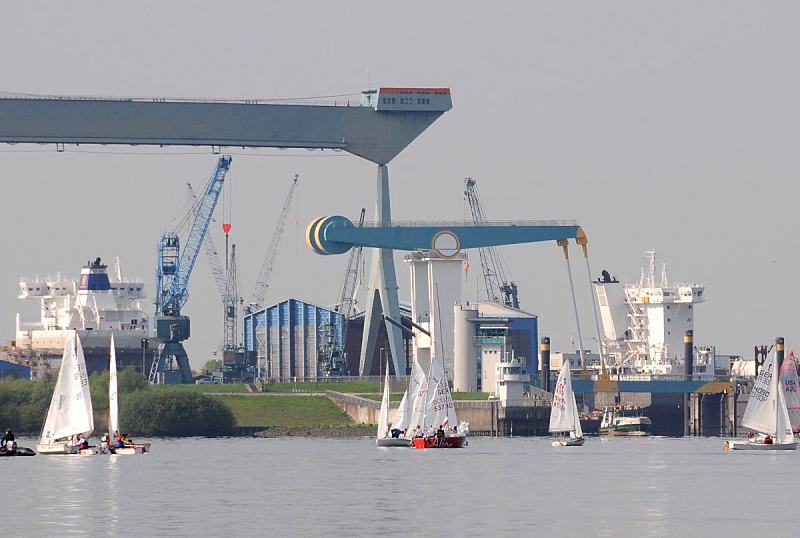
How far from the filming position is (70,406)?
107 m

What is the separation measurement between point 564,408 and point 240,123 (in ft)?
109

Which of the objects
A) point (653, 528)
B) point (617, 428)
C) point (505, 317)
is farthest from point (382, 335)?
point (653, 528)

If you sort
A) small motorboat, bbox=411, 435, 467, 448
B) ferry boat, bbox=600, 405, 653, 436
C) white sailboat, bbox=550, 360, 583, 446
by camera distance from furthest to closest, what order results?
ferry boat, bbox=600, 405, 653, 436 → white sailboat, bbox=550, 360, 583, 446 → small motorboat, bbox=411, 435, 467, 448

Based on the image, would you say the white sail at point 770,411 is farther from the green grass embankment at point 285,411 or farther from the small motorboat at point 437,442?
the green grass embankment at point 285,411

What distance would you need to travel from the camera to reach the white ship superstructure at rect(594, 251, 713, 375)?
7603 inches

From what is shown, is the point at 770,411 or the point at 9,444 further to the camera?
the point at 770,411

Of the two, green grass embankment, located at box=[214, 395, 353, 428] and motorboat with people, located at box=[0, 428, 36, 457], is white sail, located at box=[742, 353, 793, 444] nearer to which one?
motorboat with people, located at box=[0, 428, 36, 457]

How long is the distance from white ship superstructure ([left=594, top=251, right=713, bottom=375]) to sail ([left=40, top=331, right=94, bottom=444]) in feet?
299

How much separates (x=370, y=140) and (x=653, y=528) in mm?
88839

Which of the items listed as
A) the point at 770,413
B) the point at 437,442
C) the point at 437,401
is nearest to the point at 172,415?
the point at 437,401

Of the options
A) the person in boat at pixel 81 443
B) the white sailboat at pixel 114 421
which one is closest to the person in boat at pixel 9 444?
the person in boat at pixel 81 443

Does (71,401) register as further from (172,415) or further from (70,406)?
(172,415)

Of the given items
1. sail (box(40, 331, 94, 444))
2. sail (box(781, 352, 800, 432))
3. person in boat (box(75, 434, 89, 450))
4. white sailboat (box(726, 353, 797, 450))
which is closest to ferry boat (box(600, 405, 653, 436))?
sail (box(781, 352, 800, 432))

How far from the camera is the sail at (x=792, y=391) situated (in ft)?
383
